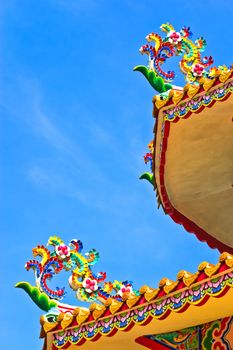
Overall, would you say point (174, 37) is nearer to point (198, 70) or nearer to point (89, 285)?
point (198, 70)

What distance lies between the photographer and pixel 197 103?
8.56 metres

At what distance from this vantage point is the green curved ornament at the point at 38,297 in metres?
8.10

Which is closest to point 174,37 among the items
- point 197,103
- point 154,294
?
point 197,103

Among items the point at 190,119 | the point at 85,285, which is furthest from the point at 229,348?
the point at 190,119

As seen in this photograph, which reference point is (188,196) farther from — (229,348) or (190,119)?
(229,348)

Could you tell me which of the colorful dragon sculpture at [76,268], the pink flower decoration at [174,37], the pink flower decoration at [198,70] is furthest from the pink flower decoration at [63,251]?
the pink flower decoration at [174,37]

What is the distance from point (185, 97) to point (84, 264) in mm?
2115

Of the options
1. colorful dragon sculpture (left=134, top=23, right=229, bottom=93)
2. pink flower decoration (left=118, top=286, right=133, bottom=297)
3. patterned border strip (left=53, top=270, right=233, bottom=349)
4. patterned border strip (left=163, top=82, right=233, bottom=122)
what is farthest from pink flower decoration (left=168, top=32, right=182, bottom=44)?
patterned border strip (left=53, top=270, right=233, bottom=349)

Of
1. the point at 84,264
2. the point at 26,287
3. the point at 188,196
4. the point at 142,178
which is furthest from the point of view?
the point at 142,178

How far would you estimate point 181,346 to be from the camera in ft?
24.5

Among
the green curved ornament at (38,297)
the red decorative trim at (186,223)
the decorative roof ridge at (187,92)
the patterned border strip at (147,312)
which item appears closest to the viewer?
the patterned border strip at (147,312)

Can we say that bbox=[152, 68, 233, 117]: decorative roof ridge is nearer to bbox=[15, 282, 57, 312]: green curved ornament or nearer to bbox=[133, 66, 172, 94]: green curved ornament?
bbox=[133, 66, 172, 94]: green curved ornament

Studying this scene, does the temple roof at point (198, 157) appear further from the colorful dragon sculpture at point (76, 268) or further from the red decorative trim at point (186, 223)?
the colorful dragon sculpture at point (76, 268)

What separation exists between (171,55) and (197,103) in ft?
5.57
